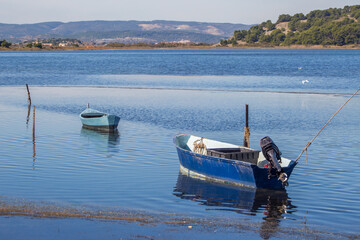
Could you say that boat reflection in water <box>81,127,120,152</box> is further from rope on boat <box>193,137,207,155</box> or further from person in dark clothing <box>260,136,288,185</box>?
person in dark clothing <box>260,136,288,185</box>

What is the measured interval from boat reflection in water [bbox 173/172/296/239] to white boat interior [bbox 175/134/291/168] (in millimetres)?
1329

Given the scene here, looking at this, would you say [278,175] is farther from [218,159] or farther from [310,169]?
[310,169]

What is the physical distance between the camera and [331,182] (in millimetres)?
20828

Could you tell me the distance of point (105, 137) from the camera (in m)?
31.9

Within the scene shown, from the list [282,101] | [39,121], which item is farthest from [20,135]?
[282,101]

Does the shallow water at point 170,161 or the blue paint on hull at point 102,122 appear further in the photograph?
the blue paint on hull at point 102,122

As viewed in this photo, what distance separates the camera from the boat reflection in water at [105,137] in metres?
28.9

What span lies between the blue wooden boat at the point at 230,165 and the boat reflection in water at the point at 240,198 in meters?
0.30

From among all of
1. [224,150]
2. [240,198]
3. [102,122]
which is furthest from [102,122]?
[240,198]

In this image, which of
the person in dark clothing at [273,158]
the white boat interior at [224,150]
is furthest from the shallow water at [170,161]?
the white boat interior at [224,150]

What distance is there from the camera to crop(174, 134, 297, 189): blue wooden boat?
1966 cm

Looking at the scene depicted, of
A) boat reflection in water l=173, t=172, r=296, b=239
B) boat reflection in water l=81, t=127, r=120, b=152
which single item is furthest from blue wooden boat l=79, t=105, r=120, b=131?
boat reflection in water l=173, t=172, r=296, b=239

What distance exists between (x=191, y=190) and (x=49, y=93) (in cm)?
4246

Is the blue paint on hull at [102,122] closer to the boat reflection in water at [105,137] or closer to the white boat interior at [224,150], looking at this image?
the boat reflection in water at [105,137]
